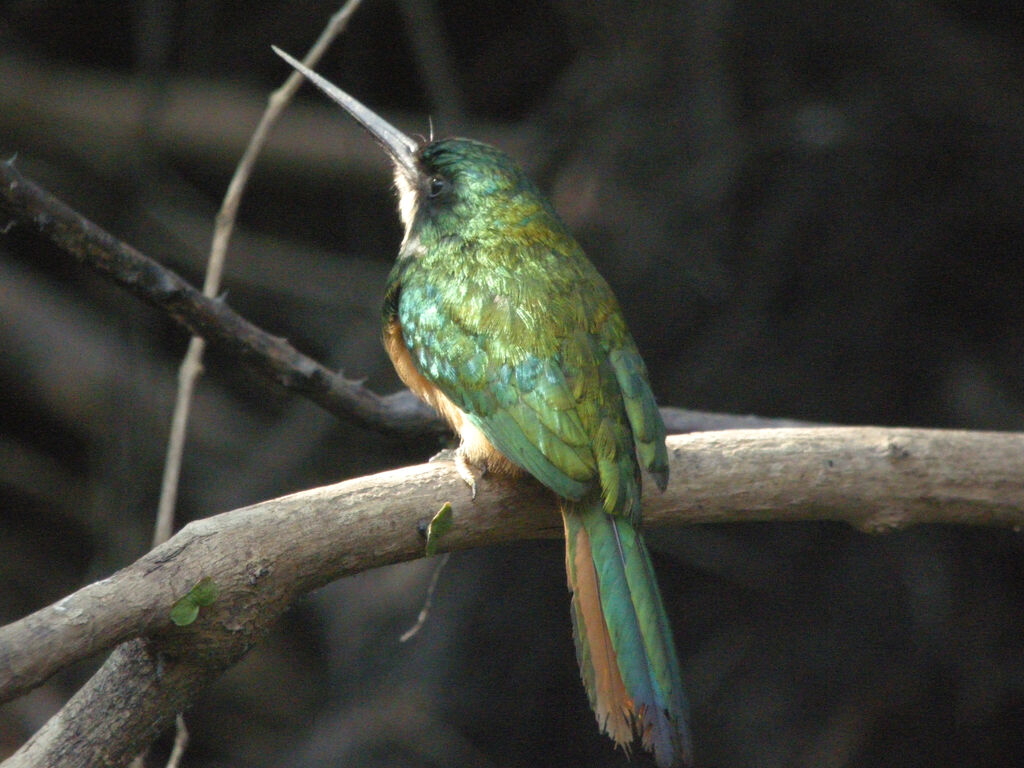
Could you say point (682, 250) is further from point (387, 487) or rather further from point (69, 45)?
point (69, 45)

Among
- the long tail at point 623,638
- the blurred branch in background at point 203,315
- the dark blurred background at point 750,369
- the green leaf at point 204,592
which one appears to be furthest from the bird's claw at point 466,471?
the dark blurred background at point 750,369

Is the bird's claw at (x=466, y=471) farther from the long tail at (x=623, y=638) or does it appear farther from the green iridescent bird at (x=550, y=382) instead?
the long tail at (x=623, y=638)

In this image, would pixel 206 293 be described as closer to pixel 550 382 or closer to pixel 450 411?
pixel 450 411

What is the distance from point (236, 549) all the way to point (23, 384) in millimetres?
2300

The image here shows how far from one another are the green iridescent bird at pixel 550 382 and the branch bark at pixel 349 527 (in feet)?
0.44

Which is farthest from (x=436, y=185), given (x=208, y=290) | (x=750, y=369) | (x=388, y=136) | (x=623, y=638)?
(x=750, y=369)

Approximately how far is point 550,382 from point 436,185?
604 millimetres

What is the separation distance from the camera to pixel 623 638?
1.49 meters

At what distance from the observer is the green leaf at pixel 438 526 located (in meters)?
1.54

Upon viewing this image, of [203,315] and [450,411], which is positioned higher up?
[203,315]

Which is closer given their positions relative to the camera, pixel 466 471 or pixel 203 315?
pixel 466 471

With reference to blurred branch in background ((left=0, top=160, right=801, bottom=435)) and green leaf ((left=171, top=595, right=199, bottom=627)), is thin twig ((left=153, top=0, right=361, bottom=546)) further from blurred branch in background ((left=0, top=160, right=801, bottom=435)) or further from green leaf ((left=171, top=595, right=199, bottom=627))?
green leaf ((left=171, top=595, right=199, bottom=627))

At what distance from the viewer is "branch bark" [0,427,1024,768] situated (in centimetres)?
122

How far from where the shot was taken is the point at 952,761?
2.94 meters
